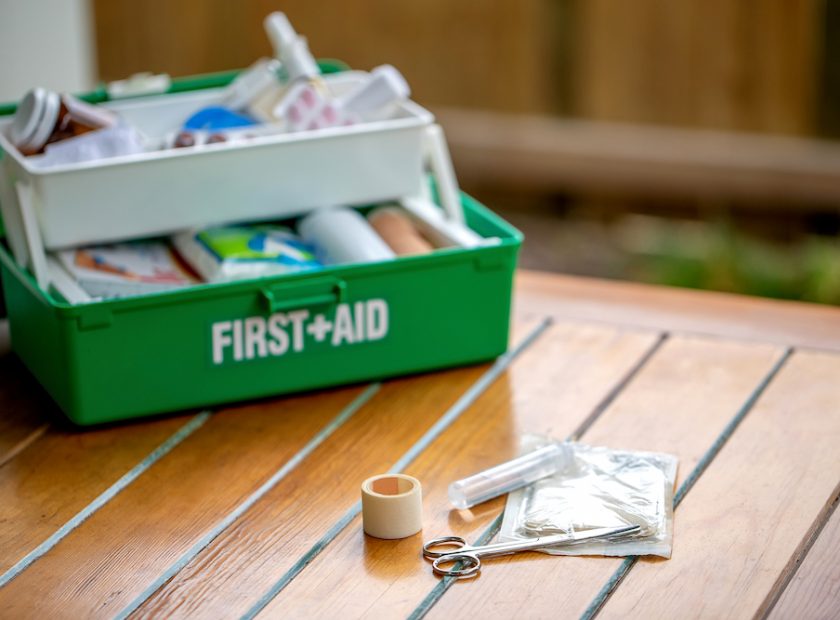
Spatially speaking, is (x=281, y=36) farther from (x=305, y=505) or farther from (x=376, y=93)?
(x=305, y=505)

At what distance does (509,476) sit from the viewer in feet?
3.57

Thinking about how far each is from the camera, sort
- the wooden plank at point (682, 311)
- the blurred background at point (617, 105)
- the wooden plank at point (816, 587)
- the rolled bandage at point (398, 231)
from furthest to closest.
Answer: the blurred background at point (617, 105) → the wooden plank at point (682, 311) → the rolled bandage at point (398, 231) → the wooden plank at point (816, 587)

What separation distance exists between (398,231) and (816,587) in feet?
1.86

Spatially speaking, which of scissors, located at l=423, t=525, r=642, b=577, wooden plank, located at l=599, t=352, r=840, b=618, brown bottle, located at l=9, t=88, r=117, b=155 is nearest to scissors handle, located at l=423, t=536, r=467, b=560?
scissors, located at l=423, t=525, r=642, b=577

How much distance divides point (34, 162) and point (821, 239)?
2.15 meters

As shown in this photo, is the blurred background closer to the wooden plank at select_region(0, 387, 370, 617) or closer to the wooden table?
the wooden table

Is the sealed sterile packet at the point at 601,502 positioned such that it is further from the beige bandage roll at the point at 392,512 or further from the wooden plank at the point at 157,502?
the wooden plank at the point at 157,502

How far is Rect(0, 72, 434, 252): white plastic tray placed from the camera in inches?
47.9

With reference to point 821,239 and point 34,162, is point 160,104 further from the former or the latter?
point 821,239

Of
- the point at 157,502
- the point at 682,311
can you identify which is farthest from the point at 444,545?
the point at 682,311

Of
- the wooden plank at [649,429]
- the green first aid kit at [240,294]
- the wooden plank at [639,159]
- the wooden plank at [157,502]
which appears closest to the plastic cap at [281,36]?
the green first aid kit at [240,294]

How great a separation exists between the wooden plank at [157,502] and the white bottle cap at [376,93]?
0.98 feet

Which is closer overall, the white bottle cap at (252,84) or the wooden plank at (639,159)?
the white bottle cap at (252,84)

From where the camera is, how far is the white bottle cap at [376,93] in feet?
4.42
